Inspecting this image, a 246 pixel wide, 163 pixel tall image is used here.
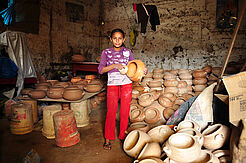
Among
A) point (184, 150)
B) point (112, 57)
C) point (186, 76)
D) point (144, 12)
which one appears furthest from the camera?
point (144, 12)

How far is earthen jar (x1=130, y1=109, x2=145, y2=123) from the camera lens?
310 centimetres

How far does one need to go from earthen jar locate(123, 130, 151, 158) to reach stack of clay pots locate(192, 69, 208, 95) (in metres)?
2.79

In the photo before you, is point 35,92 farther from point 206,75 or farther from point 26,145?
point 206,75

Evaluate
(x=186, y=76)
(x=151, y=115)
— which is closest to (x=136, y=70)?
(x=151, y=115)

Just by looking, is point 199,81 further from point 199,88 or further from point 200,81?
point 199,88

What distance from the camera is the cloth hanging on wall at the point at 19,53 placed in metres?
3.97

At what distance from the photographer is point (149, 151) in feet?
5.48

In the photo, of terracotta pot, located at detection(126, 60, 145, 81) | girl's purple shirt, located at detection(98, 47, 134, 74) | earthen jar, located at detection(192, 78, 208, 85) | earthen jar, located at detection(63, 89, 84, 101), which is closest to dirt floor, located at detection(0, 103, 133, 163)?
earthen jar, located at detection(63, 89, 84, 101)

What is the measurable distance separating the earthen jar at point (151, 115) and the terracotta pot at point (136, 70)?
129 centimetres

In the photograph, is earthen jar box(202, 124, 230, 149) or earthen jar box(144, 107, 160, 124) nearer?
earthen jar box(202, 124, 230, 149)

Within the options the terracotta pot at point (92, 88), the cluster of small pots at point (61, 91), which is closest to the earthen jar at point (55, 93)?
the cluster of small pots at point (61, 91)

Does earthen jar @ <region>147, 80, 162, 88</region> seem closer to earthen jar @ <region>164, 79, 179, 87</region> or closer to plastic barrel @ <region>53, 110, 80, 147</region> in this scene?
earthen jar @ <region>164, 79, 179, 87</region>

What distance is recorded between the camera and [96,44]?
7.82 meters

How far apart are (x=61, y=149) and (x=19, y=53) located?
3210 millimetres
